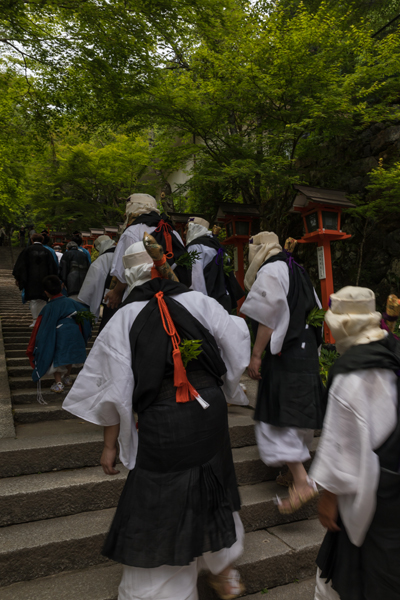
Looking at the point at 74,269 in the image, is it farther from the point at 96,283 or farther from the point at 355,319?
the point at 355,319

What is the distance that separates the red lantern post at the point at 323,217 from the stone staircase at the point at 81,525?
14.0 ft

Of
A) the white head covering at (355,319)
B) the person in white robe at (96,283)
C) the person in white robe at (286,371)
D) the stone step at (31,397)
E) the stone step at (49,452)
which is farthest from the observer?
the stone step at (31,397)

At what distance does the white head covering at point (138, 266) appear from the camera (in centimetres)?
233

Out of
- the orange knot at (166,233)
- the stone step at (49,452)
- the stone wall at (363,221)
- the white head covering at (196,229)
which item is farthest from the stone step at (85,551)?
the stone wall at (363,221)

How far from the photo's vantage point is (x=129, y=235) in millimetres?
3896

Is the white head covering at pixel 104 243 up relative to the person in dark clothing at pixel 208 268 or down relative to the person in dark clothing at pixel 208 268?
up

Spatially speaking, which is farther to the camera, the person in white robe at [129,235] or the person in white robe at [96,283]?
the person in white robe at [96,283]

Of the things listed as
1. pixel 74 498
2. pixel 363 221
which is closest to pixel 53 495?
pixel 74 498

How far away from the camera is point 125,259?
2.38 m

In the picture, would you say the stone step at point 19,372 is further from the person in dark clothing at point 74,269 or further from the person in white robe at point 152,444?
the person in white robe at point 152,444

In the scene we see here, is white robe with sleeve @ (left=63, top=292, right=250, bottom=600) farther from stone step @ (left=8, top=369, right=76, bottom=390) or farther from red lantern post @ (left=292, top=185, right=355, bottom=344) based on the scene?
red lantern post @ (left=292, top=185, right=355, bottom=344)

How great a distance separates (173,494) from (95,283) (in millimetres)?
3133

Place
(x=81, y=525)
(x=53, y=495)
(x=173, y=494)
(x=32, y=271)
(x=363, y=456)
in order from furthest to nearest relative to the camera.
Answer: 1. (x=32, y=271)
2. (x=53, y=495)
3. (x=81, y=525)
4. (x=173, y=494)
5. (x=363, y=456)

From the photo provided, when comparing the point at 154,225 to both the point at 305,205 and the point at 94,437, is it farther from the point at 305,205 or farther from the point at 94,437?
the point at 305,205
